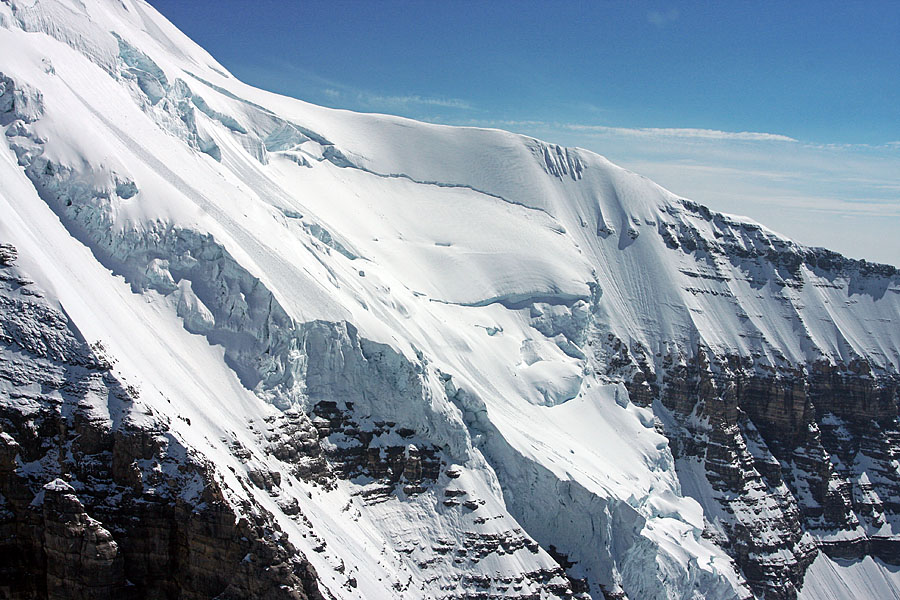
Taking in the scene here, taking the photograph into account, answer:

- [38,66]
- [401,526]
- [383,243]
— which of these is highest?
[38,66]

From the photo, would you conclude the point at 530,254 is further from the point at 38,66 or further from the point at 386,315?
the point at 38,66

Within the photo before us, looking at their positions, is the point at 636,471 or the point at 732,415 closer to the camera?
the point at 636,471

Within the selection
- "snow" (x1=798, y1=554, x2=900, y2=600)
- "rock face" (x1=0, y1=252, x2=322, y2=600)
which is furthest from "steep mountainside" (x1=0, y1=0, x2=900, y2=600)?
"snow" (x1=798, y1=554, x2=900, y2=600)

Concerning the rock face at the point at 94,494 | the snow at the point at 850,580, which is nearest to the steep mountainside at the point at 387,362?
the rock face at the point at 94,494

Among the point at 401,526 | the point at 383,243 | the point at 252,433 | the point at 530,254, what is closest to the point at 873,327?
the point at 530,254

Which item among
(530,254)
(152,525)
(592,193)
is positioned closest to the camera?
(152,525)

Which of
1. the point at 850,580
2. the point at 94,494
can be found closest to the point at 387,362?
the point at 94,494

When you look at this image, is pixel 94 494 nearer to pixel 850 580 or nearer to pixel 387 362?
pixel 387 362

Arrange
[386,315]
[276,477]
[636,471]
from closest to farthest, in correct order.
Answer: [276,477] < [386,315] < [636,471]
